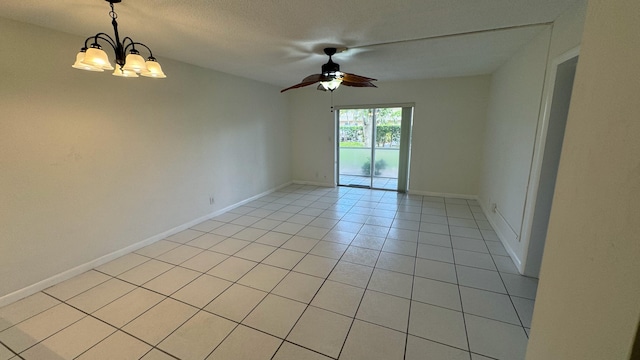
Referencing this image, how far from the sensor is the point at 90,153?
2.52 m

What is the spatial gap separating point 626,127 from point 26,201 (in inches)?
143

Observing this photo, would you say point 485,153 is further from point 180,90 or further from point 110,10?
point 110,10

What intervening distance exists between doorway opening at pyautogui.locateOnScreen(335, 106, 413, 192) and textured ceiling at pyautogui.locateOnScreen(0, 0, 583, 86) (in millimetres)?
2171

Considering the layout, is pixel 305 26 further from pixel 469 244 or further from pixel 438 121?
pixel 438 121

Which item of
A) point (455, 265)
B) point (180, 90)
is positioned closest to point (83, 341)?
point (180, 90)

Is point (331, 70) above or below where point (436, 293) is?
above

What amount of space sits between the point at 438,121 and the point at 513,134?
6.28 feet

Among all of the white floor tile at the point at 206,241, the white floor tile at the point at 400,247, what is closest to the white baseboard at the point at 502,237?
the white floor tile at the point at 400,247

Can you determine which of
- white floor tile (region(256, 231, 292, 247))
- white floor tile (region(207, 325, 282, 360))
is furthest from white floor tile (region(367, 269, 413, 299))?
white floor tile (region(256, 231, 292, 247))

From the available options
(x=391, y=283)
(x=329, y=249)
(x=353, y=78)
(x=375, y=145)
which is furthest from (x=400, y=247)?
(x=375, y=145)

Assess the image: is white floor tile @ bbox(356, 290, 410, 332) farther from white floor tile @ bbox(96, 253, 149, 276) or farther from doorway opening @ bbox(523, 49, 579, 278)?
white floor tile @ bbox(96, 253, 149, 276)

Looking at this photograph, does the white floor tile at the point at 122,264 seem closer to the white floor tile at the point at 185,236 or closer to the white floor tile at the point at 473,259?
the white floor tile at the point at 185,236

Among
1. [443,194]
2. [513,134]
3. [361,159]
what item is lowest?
[443,194]

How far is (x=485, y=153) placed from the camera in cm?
443
